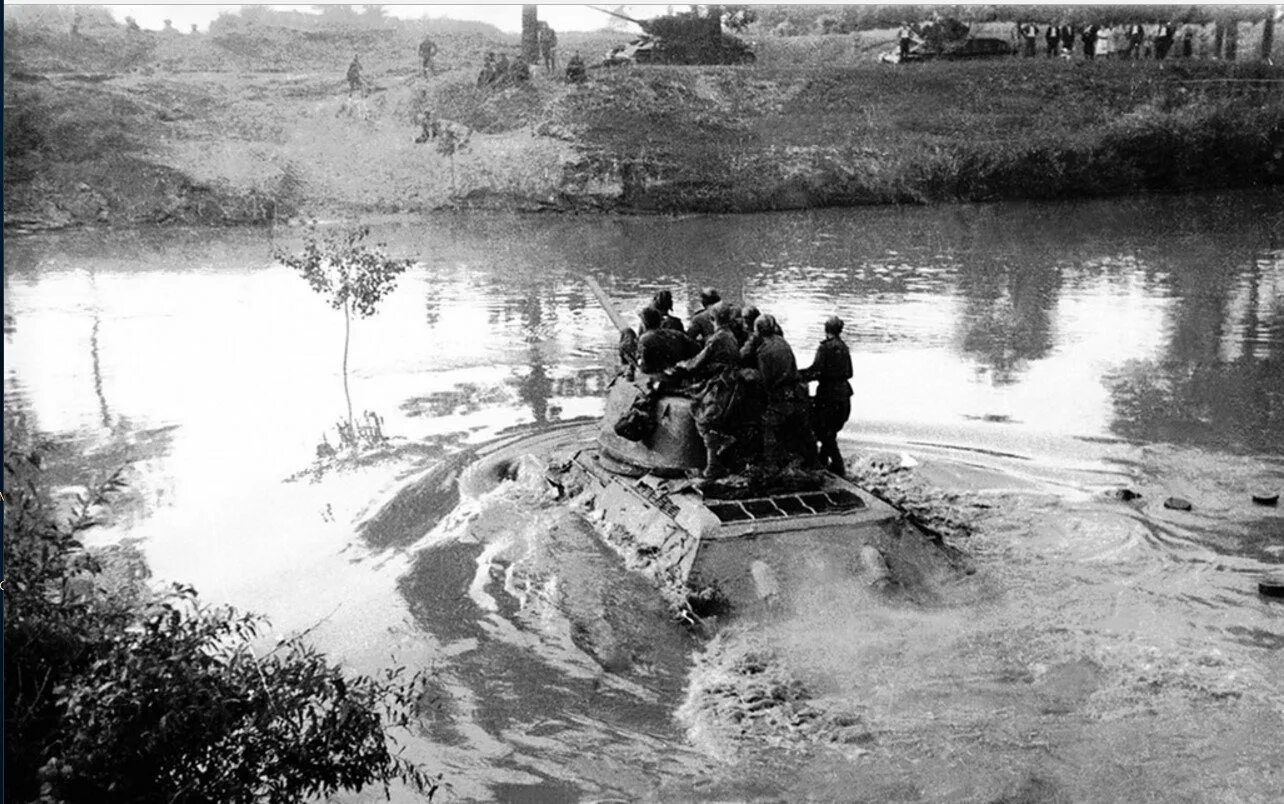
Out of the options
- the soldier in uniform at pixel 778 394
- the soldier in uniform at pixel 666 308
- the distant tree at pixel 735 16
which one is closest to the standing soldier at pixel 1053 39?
the distant tree at pixel 735 16

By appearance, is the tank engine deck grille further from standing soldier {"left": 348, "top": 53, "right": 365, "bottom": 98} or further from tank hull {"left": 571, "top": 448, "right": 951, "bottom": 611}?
standing soldier {"left": 348, "top": 53, "right": 365, "bottom": 98}

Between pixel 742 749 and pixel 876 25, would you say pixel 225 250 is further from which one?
pixel 742 749

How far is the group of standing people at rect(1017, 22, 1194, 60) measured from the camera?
26.2 metres

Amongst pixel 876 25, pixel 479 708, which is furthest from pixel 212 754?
pixel 876 25

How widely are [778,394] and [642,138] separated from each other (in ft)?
57.6

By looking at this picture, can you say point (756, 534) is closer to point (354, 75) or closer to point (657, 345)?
point (657, 345)

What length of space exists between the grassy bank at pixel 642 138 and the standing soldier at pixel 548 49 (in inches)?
21.7

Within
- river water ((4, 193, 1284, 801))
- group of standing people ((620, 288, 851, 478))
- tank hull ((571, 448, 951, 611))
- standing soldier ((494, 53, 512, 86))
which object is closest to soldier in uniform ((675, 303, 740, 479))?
group of standing people ((620, 288, 851, 478))

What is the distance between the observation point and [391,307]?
2609 cm

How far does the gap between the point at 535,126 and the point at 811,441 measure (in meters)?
16.5

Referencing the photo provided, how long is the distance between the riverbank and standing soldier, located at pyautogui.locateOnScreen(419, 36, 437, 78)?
0.25 m

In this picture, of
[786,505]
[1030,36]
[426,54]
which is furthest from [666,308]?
[1030,36]

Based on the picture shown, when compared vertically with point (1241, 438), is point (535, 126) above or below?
above

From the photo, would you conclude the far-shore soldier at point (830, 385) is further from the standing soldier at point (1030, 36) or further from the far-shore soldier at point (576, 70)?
the standing soldier at point (1030, 36)
